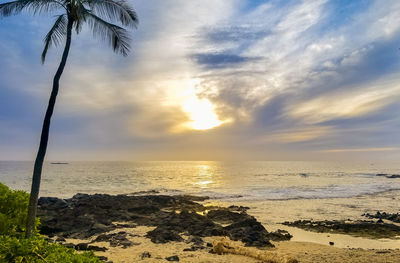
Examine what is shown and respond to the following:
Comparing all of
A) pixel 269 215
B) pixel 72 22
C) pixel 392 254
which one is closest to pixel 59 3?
pixel 72 22

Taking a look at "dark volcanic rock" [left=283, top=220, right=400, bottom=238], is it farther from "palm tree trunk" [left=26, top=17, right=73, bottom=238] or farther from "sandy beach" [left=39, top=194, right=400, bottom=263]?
"palm tree trunk" [left=26, top=17, right=73, bottom=238]

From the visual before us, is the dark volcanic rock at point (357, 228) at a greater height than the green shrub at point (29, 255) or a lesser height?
lesser

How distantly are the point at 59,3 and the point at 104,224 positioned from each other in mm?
15159

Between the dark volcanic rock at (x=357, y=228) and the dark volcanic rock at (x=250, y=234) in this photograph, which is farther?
the dark volcanic rock at (x=357, y=228)

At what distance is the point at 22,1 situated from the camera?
424 inches

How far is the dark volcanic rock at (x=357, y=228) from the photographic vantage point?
758 inches

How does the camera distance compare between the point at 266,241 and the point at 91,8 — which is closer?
the point at 91,8

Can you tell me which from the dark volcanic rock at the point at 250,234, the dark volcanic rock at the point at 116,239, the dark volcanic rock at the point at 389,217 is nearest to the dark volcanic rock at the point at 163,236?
the dark volcanic rock at the point at 116,239

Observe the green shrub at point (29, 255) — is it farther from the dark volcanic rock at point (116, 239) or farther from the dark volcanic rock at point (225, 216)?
the dark volcanic rock at point (225, 216)

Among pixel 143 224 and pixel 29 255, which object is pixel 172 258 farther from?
pixel 29 255

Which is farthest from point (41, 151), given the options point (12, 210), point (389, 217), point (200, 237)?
point (389, 217)

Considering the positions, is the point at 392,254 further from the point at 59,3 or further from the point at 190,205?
the point at 190,205

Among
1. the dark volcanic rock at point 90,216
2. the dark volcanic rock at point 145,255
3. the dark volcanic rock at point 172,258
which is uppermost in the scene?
the dark volcanic rock at point 172,258

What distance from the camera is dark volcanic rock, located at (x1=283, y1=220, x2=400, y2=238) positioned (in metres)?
19.2
